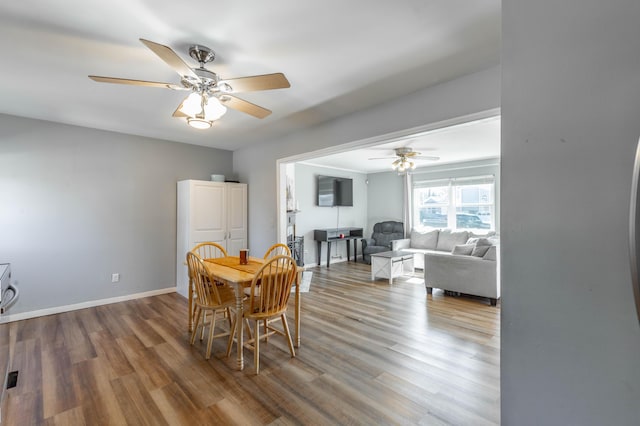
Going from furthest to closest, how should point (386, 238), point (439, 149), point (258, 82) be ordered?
1. point (386, 238)
2. point (439, 149)
3. point (258, 82)

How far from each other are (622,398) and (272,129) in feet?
13.4

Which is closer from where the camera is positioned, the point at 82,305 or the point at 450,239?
the point at 82,305

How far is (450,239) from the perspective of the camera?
648 centimetres

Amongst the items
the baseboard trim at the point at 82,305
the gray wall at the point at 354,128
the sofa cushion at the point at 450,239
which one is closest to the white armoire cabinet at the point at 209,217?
the gray wall at the point at 354,128

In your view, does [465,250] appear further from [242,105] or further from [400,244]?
[242,105]

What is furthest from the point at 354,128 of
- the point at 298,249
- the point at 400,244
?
the point at 400,244

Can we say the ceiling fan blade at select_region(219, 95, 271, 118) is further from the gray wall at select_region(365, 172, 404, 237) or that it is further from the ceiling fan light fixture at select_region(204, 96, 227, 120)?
the gray wall at select_region(365, 172, 404, 237)

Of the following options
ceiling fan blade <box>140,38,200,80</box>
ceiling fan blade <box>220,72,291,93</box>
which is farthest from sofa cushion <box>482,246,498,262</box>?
ceiling fan blade <box>140,38,200,80</box>

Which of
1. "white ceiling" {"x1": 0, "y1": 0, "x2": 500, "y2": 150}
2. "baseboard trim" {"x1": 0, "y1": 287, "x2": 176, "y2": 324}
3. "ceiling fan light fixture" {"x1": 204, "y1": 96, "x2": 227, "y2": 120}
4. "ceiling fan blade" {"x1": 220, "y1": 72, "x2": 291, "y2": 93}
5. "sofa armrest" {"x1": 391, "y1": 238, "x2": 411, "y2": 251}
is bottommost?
"baseboard trim" {"x1": 0, "y1": 287, "x2": 176, "y2": 324}

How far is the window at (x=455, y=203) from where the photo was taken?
643 cm

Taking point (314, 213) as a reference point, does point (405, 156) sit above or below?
above

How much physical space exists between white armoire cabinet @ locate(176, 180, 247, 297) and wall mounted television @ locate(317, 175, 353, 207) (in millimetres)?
2407

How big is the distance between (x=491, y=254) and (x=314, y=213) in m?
3.95

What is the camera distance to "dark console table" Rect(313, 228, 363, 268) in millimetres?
6727
